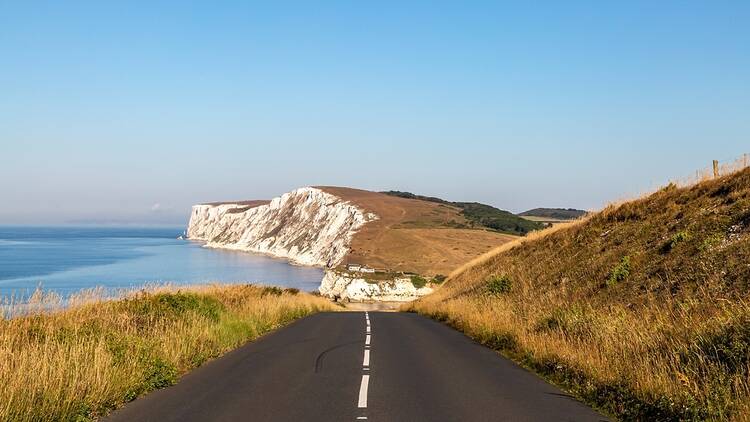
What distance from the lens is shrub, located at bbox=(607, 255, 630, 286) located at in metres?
17.6

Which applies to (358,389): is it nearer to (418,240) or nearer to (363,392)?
(363,392)

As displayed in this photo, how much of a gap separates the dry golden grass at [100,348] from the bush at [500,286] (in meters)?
12.5

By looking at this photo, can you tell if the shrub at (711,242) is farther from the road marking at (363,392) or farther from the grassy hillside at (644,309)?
the road marking at (363,392)

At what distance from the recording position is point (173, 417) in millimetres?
7578

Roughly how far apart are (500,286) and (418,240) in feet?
333

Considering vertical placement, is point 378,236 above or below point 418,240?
above

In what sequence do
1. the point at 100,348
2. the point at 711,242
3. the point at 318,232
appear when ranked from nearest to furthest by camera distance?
the point at 100,348
the point at 711,242
the point at 318,232

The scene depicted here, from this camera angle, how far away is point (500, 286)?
26.3 meters

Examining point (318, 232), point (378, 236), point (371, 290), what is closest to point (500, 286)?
point (371, 290)

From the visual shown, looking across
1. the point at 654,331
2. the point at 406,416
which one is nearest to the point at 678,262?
the point at 654,331

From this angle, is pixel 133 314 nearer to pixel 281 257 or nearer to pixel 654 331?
pixel 654 331

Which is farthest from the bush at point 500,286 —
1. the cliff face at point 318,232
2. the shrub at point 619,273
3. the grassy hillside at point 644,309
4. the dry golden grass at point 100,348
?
the cliff face at point 318,232

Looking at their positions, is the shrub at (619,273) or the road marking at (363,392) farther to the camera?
the shrub at (619,273)

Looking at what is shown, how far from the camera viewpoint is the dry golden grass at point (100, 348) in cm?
738
